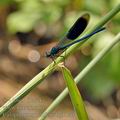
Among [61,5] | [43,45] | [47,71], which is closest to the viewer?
[47,71]

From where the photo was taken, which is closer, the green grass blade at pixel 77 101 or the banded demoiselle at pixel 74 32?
the green grass blade at pixel 77 101

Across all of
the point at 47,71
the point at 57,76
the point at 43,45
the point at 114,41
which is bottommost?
the point at 47,71

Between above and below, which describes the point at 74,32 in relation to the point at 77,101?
above

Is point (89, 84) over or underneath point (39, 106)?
over

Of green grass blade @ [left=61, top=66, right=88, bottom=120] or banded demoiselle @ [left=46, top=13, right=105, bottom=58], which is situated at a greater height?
banded demoiselle @ [left=46, top=13, right=105, bottom=58]

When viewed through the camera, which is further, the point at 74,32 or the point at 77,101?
the point at 74,32

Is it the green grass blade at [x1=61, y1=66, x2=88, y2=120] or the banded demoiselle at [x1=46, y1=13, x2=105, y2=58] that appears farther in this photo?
the banded demoiselle at [x1=46, y1=13, x2=105, y2=58]

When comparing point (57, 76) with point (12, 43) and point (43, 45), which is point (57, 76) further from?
point (12, 43)

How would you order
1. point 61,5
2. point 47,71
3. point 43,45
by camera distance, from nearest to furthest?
point 47,71, point 61,5, point 43,45

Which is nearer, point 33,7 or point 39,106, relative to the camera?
point 39,106

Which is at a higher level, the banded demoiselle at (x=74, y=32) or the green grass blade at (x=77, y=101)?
the banded demoiselle at (x=74, y=32)

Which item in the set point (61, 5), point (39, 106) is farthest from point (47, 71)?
point (61, 5)
